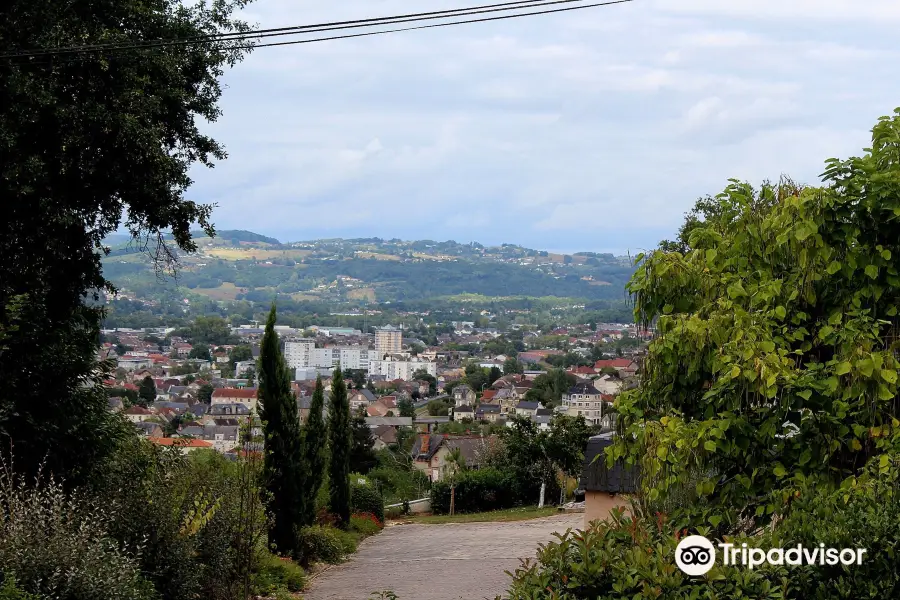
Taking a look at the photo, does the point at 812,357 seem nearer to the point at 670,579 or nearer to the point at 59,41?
the point at 670,579

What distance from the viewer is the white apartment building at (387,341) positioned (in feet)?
574

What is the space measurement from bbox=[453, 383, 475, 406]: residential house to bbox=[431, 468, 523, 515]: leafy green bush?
6500 cm

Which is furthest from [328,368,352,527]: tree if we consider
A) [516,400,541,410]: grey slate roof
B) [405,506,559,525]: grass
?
[516,400,541,410]: grey slate roof

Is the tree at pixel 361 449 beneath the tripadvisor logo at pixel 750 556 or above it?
beneath

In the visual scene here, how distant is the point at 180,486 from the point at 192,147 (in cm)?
488

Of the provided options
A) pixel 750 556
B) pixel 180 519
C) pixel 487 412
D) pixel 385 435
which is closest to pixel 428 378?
pixel 487 412

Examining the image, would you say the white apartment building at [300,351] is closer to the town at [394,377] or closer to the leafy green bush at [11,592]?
the town at [394,377]

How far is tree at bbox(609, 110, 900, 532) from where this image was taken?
192 inches

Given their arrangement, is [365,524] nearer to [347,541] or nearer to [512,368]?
[347,541]

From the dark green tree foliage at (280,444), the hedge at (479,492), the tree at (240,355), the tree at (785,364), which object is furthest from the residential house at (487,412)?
the tree at (785,364)

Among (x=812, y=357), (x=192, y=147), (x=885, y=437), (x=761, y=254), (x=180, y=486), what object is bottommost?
(x=180, y=486)

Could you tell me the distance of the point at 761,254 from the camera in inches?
224

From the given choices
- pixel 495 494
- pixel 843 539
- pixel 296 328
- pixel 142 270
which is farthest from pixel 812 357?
pixel 296 328

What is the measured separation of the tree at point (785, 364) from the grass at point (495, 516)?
18985mm
